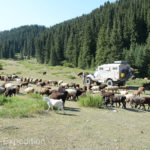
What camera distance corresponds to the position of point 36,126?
7633 millimetres

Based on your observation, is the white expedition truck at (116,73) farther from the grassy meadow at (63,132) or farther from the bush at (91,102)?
the grassy meadow at (63,132)

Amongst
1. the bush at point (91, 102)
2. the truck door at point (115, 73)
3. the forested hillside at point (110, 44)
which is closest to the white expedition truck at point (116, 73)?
the truck door at point (115, 73)

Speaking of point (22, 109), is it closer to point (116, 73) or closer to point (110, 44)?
point (116, 73)

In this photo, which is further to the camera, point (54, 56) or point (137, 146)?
point (54, 56)

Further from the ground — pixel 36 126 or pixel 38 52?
pixel 38 52

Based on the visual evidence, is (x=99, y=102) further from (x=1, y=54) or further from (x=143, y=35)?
(x=1, y=54)

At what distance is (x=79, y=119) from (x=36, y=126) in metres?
2.38

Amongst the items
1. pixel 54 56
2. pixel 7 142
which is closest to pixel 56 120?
pixel 7 142

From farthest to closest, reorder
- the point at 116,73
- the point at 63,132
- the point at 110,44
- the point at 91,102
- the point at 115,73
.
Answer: the point at 110,44
the point at 115,73
the point at 116,73
the point at 91,102
the point at 63,132

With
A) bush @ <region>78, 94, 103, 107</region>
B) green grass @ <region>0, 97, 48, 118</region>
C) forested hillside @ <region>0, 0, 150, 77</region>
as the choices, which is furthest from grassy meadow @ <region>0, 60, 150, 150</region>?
forested hillside @ <region>0, 0, 150, 77</region>

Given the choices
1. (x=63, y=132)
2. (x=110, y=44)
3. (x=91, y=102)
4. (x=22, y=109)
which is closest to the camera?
(x=63, y=132)

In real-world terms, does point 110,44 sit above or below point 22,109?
above

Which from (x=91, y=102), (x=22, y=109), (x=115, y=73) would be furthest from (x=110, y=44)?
(x=22, y=109)

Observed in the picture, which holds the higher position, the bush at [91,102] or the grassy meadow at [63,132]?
the bush at [91,102]
